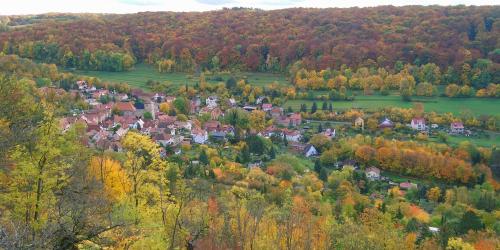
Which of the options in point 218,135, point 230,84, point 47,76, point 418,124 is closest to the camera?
point 218,135

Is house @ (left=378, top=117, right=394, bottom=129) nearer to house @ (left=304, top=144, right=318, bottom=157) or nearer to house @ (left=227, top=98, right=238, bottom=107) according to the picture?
house @ (left=304, top=144, right=318, bottom=157)

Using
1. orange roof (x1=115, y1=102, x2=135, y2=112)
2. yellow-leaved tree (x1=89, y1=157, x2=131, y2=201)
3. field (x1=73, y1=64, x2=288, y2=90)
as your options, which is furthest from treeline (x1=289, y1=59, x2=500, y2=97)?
yellow-leaved tree (x1=89, y1=157, x2=131, y2=201)

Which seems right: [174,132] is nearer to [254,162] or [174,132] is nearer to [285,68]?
[254,162]

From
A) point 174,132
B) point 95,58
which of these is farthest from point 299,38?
point 174,132

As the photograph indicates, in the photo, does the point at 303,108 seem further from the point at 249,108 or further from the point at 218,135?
the point at 218,135

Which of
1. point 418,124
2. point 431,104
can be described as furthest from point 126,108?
point 431,104
